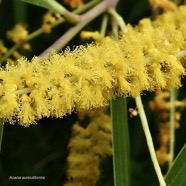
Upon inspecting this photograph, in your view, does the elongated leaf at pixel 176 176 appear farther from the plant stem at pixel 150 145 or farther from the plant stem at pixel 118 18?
the plant stem at pixel 118 18

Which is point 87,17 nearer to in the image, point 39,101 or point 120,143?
point 120,143

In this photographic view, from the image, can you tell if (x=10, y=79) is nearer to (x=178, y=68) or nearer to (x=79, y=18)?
(x=178, y=68)

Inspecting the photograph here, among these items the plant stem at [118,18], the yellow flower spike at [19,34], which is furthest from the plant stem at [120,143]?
the yellow flower spike at [19,34]

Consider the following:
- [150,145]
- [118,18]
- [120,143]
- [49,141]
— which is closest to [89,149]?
[120,143]

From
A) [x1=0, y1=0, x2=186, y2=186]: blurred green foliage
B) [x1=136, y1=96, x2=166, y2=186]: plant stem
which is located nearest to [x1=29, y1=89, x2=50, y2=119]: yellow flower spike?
[x1=136, y1=96, x2=166, y2=186]: plant stem

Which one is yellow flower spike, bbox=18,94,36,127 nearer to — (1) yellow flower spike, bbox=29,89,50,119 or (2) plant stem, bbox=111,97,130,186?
(1) yellow flower spike, bbox=29,89,50,119
